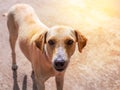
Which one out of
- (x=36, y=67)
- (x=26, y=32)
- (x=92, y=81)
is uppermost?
(x=26, y=32)

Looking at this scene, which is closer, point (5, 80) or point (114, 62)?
point (5, 80)

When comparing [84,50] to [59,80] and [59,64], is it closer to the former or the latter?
[59,80]

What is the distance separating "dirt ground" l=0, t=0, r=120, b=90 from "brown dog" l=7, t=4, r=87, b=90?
248 millimetres

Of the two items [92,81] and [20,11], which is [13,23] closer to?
[20,11]

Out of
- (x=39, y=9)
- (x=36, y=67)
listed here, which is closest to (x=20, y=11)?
(x=36, y=67)

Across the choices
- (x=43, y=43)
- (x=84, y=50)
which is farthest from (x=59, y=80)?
(x=84, y=50)

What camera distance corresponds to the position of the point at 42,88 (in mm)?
2793

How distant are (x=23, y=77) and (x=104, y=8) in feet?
7.50

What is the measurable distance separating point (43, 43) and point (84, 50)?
1585 mm

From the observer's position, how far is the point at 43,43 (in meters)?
2.43

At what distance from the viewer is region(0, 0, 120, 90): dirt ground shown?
340cm

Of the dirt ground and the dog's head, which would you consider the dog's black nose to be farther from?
the dirt ground

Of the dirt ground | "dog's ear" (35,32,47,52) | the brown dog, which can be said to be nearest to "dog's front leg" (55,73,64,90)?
the brown dog

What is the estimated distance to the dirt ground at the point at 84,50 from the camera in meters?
3.40
